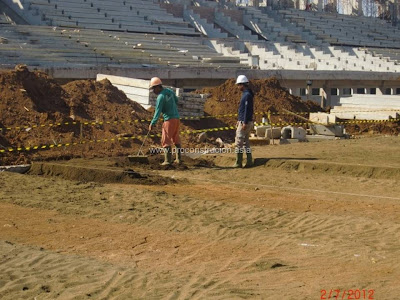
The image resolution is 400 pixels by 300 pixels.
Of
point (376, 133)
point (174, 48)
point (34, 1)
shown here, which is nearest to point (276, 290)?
point (376, 133)

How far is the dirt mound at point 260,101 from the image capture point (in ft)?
80.3

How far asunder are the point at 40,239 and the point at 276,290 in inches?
134

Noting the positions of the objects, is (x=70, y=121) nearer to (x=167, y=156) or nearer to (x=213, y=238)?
(x=167, y=156)

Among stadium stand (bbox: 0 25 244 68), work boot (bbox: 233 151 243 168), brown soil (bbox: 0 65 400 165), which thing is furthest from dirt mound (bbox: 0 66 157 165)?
stadium stand (bbox: 0 25 244 68)

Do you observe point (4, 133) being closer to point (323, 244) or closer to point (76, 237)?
point (76, 237)

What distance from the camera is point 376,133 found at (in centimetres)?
2459
